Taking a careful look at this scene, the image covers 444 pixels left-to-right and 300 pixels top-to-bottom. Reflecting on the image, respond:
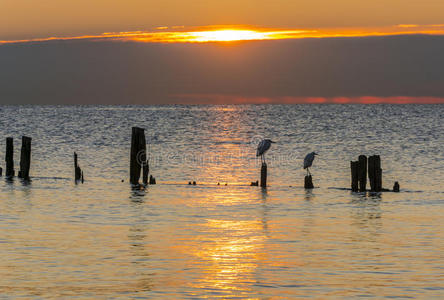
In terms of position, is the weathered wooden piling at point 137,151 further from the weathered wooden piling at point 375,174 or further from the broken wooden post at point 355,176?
the weathered wooden piling at point 375,174

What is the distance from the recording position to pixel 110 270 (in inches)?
659

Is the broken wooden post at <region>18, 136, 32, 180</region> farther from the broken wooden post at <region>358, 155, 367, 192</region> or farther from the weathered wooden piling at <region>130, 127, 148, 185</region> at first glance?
the broken wooden post at <region>358, 155, 367, 192</region>

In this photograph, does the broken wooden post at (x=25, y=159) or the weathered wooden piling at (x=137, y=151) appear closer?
the weathered wooden piling at (x=137, y=151)

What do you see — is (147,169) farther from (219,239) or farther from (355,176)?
(219,239)

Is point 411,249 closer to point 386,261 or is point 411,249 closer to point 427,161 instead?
point 386,261

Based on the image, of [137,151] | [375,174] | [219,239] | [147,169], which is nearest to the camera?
[219,239]

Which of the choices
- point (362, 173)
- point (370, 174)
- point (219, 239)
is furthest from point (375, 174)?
point (219, 239)

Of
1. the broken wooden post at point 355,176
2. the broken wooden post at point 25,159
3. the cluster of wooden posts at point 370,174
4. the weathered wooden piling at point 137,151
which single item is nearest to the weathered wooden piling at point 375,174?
the cluster of wooden posts at point 370,174

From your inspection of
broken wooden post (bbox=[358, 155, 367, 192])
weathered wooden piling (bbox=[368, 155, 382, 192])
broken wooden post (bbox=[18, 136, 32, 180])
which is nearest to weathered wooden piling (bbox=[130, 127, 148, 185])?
broken wooden post (bbox=[18, 136, 32, 180])

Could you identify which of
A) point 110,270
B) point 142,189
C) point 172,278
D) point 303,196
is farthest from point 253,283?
point 142,189

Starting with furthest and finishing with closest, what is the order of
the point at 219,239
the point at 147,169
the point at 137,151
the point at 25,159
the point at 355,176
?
the point at 25,159 < the point at 147,169 < the point at 137,151 < the point at 355,176 < the point at 219,239

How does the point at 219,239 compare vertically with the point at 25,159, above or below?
below

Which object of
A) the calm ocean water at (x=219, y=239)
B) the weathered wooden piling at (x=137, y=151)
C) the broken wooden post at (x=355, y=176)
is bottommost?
the calm ocean water at (x=219, y=239)

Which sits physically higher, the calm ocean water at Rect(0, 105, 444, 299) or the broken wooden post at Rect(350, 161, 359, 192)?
the broken wooden post at Rect(350, 161, 359, 192)
